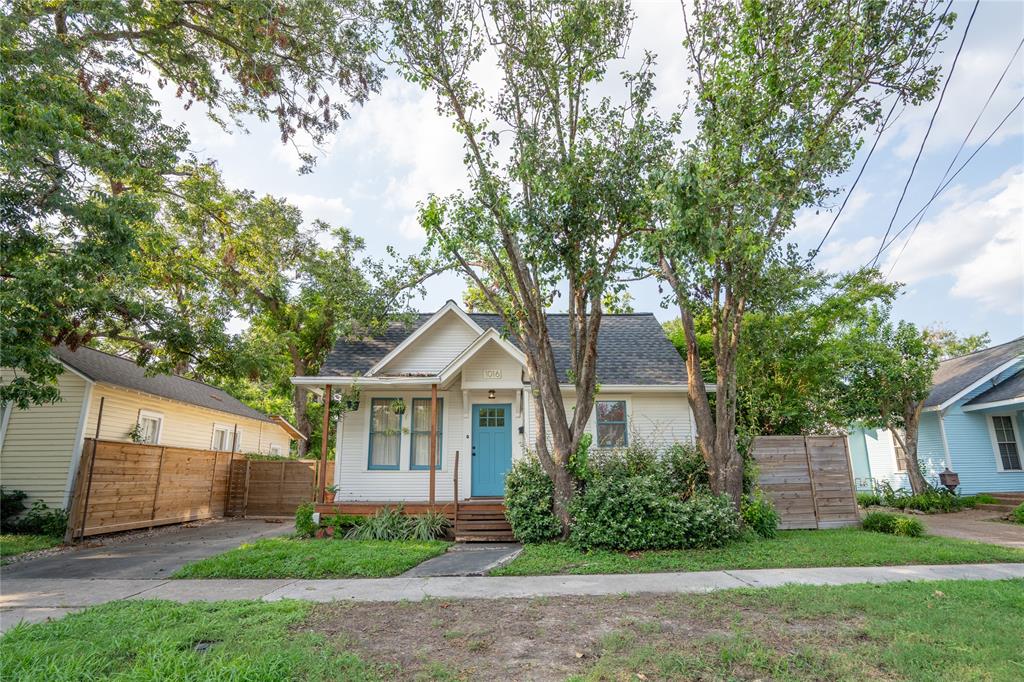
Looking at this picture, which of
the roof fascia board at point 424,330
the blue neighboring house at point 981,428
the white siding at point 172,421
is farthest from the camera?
the blue neighboring house at point 981,428

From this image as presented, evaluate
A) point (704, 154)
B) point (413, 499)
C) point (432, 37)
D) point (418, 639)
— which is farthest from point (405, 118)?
point (418, 639)

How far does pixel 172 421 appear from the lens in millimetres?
15445

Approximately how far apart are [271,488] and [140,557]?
8.04m

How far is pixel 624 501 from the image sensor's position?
8.53m

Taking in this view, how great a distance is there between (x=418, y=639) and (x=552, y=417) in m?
5.36

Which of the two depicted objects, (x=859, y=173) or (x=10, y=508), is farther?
(x=10, y=508)

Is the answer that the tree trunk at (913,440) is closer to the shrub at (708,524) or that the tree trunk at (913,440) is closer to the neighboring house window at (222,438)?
the shrub at (708,524)

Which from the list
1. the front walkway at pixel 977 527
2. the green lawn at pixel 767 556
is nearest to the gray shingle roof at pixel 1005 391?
the front walkway at pixel 977 527

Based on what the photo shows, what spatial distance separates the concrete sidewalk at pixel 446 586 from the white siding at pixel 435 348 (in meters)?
6.39

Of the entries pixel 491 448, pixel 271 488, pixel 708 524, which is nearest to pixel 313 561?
pixel 491 448

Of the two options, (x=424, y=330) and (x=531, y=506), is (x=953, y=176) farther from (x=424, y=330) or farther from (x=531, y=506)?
(x=424, y=330)

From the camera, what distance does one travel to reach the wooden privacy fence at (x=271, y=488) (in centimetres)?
1642

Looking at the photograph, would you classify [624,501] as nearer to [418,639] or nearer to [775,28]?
[418,639]

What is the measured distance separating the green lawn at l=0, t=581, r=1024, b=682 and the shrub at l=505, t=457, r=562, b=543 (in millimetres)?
3590
